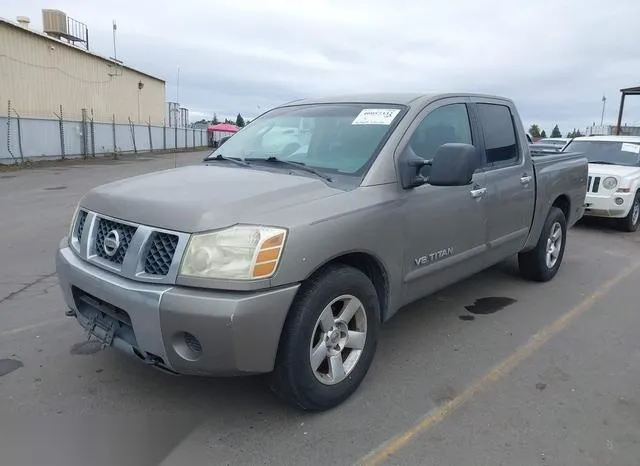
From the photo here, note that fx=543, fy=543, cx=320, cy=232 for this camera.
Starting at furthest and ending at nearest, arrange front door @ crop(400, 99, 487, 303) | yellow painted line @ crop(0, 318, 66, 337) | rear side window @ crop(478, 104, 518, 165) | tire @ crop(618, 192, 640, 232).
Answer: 1. tire @ crop(618, 192, 640, 232)
2. rear side window @ crop(478, 104, 518, 165)
3. yellow painted line @ crop(0, 318, 66, 337)
4. front door @ crop(400, 99, 487, 303)

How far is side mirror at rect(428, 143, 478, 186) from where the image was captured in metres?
3.31

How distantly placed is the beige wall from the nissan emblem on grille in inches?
930

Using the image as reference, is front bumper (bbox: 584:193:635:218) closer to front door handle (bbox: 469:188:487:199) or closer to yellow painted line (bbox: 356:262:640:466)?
yellow painted line (bbox: 356:262:640:466)

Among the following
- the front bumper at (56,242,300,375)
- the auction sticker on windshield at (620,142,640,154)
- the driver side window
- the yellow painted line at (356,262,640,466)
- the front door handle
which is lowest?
the yellow painted line at (356,262,640,466)

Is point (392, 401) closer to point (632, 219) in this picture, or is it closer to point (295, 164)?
point (295, 164)

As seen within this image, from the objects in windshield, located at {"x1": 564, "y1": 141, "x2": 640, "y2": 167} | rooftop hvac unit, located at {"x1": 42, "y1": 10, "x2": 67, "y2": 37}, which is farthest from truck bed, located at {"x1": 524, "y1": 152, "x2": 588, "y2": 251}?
rooftop hvac unit, located at {"x1": 42, "y1": 10, "x2": 67, "y2": 37}

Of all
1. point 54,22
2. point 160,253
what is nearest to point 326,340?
point 160,253

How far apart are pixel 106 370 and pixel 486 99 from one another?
3747 millimetres

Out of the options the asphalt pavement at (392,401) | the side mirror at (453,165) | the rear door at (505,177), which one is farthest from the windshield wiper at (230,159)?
the rear door at (505,177)

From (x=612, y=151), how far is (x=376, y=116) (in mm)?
8078

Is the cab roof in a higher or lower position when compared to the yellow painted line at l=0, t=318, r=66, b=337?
higher

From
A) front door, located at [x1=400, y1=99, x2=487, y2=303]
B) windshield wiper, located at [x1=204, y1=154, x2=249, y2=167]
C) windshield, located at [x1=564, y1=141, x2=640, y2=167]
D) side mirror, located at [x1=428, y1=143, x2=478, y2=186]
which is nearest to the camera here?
side mirror, located at [x1=428, y1=143, x2=478, y2=186]

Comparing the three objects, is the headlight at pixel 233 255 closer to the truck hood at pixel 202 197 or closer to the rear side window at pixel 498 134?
the truck hood at pixel 202 197

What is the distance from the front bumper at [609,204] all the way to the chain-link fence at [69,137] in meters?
20.2
